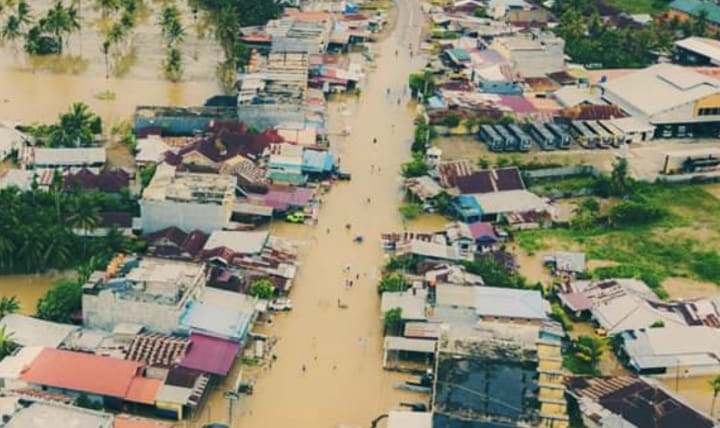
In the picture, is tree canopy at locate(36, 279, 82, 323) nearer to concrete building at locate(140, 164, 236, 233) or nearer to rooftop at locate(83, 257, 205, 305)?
rooftop at locate(83, 257, 205, 305)

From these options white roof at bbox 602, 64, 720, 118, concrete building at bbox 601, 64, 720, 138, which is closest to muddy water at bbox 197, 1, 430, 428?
white roof at bbox 602, 64, 720, 118

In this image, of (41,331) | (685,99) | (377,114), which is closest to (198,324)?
(41,331)

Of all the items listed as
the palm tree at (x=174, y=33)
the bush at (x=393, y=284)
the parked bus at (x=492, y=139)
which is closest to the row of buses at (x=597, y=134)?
the parked bus at (x=492, y=139)

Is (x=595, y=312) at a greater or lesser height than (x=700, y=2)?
lesser

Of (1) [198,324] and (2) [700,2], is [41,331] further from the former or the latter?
(2) [700,2]

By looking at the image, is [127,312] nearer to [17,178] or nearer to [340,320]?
[340,320]

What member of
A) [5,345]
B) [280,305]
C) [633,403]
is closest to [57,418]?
[5,345]
